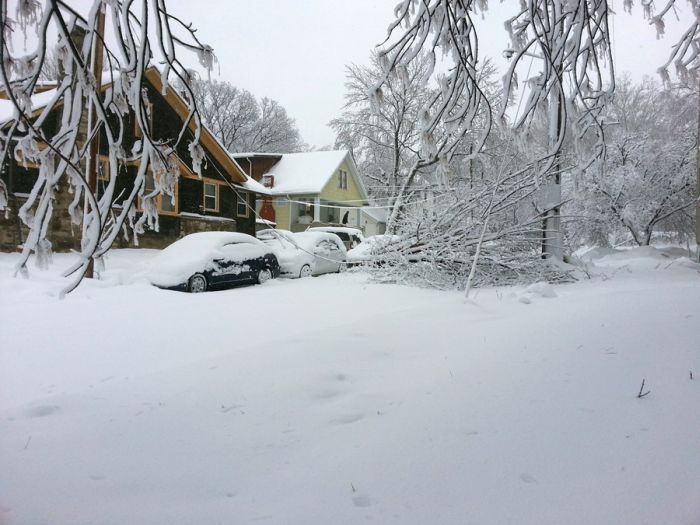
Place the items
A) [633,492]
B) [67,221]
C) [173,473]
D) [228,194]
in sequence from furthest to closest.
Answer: [228,194], [67,221], [173,473], [633,492]

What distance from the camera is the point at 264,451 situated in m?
2.04

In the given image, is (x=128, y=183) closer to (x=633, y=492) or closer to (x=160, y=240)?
(x=160, y=240)

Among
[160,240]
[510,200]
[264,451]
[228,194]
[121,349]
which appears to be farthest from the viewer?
[228,194]

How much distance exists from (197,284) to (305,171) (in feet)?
65.1

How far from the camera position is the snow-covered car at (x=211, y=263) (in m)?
8.94

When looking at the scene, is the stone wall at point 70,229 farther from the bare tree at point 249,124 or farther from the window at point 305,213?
the window at point 305,213

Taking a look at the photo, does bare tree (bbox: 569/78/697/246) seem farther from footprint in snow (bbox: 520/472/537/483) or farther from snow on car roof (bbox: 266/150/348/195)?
footprint in snow (bbox: 520/472/537/483)

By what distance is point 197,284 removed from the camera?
30.1ft

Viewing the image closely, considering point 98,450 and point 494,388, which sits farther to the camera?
point 494,388

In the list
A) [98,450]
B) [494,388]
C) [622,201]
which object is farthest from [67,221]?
[622,201]

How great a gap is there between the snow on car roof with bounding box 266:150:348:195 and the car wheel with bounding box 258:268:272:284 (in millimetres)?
15760

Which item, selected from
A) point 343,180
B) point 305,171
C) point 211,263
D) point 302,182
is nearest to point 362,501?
point 211,263

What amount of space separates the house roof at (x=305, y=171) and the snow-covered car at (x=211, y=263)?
16.0m

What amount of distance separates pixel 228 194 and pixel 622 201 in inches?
635
